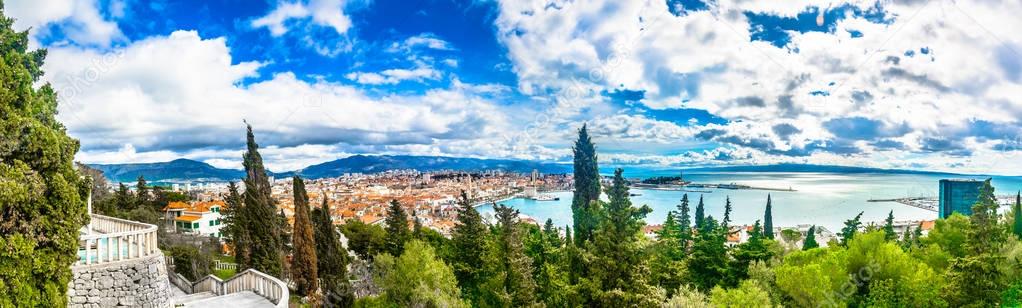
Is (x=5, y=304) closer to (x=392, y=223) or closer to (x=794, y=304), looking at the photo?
(x=794, y=304)

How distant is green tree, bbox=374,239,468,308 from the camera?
630 inches

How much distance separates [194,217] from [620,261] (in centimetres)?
3179

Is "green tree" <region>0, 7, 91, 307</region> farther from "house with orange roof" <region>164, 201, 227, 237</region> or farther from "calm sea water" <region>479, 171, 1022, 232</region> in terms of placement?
"calm sea water" <region>479, 171, 1022, 232</region>

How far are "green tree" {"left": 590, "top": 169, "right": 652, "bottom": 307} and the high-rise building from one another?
5660cm

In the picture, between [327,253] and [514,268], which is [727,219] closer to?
[514,268]

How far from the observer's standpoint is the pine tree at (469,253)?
20.1m

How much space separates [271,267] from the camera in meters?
18.5

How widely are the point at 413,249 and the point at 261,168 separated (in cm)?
939

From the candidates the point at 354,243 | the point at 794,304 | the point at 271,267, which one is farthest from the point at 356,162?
the point at 794,304

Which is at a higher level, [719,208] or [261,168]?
[261,168]

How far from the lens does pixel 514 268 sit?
1753 centimetres

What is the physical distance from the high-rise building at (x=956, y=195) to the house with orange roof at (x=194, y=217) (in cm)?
6653

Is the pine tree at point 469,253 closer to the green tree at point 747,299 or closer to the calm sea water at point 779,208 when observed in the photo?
the green tree at point 747,299

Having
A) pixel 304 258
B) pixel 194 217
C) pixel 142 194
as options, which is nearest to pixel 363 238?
pixel 304 258
